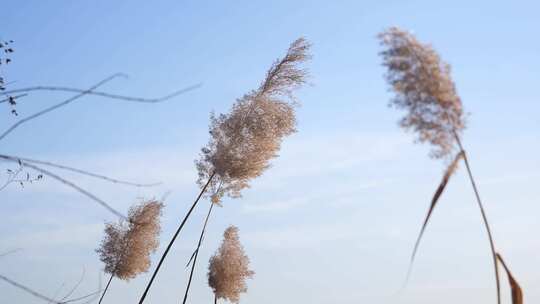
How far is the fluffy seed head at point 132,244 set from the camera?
852 cm

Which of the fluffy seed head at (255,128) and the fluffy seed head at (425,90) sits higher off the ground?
the fluffy seed head at (255,128)

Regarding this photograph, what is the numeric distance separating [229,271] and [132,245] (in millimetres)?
1403

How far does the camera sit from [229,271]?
28.8 ft

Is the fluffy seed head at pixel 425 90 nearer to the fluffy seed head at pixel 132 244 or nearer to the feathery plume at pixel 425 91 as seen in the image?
the feathery plume at pixel 425 91

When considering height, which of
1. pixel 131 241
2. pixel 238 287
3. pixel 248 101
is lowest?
pixel 238 287

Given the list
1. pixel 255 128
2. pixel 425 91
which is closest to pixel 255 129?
pixel 255 128

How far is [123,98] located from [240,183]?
5655 mm

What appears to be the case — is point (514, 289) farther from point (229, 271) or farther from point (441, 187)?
point (229, 271)

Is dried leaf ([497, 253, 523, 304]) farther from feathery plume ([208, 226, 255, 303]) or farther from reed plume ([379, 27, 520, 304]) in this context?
feathery plume ([208, 226, 255, 303])

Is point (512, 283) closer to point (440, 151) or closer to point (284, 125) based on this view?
point (440, 151)

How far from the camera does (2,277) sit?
1.85 meters

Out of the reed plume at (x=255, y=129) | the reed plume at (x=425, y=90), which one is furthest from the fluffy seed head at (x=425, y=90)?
the reed plume at (x=255, y=129)

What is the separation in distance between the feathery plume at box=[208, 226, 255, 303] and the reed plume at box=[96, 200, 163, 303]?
3.02ft

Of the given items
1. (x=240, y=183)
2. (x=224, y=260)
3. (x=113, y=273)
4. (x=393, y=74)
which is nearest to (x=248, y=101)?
(x=240, y=183)
